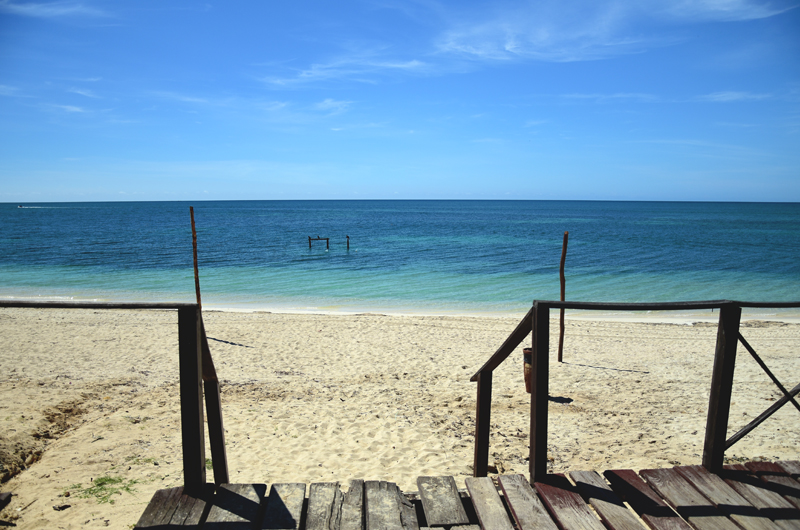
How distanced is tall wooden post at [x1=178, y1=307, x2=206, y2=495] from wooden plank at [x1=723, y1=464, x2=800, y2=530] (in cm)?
355

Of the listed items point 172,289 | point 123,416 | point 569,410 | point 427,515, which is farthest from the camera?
point 172,289

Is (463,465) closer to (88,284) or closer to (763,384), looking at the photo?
(763,384)

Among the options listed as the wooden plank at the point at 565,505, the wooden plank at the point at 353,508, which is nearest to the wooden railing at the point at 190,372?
the wooden plank at the point at 353,508

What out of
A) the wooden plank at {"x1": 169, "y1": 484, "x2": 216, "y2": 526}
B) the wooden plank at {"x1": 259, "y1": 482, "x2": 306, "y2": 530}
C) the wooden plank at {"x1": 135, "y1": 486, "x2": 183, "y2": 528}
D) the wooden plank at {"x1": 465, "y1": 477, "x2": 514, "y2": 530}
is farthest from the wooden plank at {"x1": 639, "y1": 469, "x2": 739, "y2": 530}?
the wooden plank at {"x1": 135, "y1": 486, "x2": 183, "y2": 528}

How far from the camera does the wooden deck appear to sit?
2.85 metres

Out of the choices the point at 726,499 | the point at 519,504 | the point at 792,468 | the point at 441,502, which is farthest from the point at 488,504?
the point at 792,468

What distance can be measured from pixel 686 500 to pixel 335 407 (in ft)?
15.2

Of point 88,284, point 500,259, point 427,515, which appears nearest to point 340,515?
point 427,515

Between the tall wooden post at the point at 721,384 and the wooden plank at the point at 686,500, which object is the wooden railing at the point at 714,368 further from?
the wooden plank at the point at 686,500

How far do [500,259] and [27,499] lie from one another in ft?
91.9

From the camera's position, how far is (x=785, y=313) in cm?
1589

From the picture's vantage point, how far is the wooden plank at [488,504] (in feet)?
9.34

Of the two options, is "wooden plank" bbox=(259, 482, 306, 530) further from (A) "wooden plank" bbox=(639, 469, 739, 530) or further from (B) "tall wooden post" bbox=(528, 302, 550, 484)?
(A) "wooden plank" bbox=(639, 469, 739, 530)

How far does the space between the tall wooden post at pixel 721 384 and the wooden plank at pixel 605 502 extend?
2.76ft
